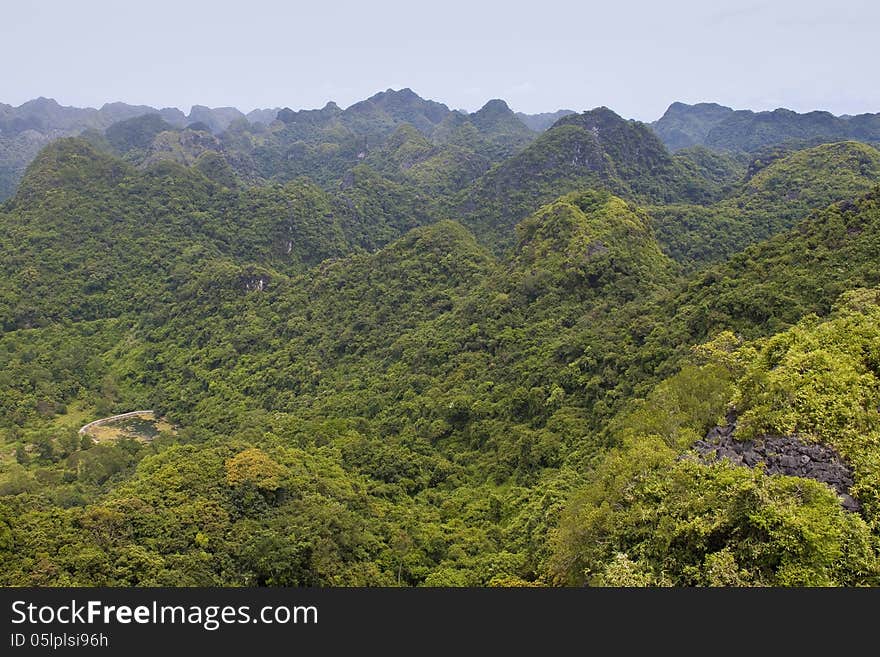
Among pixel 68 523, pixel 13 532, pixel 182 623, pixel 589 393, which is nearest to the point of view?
pixel 182 623

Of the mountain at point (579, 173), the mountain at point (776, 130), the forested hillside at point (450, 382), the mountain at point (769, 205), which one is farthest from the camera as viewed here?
the mountain at point (776, 130)

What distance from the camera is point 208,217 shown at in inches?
2876

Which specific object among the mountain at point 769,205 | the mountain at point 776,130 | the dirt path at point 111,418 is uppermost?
the mountain at point 776,130

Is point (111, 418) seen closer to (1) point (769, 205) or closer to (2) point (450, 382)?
(2) point (450, 382)

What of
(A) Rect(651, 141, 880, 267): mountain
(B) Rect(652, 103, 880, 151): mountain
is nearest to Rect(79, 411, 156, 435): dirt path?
(A) Rect(651, 141, 880, 267): mountain

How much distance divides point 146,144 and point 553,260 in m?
134

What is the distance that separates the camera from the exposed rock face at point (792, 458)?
457 inches

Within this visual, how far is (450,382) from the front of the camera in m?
34.9

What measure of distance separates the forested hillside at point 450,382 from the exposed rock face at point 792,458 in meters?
0.07

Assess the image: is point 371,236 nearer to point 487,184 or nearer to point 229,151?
point 487,184

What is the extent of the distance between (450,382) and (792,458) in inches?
932

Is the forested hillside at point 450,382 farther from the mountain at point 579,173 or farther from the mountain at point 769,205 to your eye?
the mountain at point 579,173

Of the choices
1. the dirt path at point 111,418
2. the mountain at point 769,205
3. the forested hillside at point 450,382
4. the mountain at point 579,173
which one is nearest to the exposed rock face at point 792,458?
the forested hillside at point 450,382

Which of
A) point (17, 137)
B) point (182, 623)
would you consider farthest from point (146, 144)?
point (182, 623)
